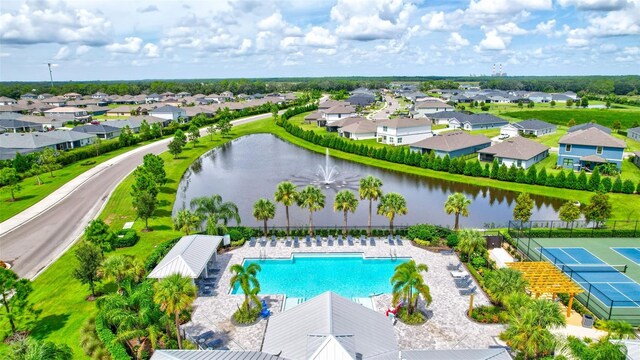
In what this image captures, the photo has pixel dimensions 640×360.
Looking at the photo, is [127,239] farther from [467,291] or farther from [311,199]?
[467,291]

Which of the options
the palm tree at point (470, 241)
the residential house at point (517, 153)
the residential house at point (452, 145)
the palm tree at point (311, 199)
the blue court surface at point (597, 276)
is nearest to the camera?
the blue court surface at point (597, 276)

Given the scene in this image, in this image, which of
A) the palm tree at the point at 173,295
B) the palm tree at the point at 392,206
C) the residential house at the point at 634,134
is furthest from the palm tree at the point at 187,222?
the residential house at the point at 634,134

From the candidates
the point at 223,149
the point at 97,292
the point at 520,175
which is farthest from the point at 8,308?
the point at 223,149

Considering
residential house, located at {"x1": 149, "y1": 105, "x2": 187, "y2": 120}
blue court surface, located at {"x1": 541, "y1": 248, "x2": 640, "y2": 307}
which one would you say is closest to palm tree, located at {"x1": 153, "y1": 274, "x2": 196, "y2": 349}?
blue court surface, located at {"x1": 541, "y1": 248, "x2": 640, "y2": 307}

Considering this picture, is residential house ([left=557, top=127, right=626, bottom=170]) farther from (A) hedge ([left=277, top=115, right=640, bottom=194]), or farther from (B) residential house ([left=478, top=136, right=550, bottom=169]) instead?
(A) hedge ([left=277, top=115, right=640, bottom=194])

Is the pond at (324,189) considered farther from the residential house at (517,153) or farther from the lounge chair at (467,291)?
the lounge chair at (467,291)

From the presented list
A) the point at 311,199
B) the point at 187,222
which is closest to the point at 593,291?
the point at 311,199
